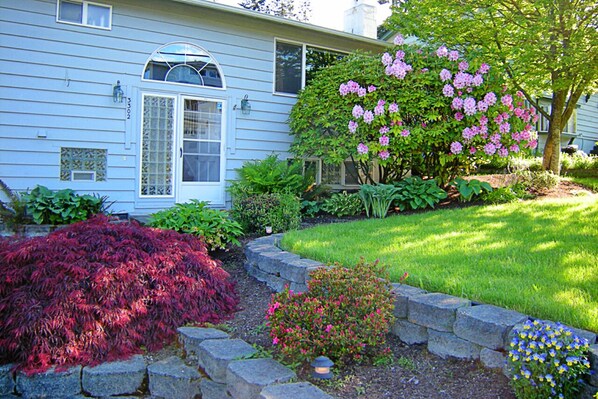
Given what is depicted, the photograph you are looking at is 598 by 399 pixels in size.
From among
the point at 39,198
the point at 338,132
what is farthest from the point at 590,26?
the point at 39,198

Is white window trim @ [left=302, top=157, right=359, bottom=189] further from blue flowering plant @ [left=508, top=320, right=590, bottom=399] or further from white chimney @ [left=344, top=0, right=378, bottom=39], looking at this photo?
blue flowering plant @ [left=508, top=320, right=590, bottom=399]

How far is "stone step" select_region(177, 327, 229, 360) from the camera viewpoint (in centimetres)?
328

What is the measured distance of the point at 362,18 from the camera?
33.5 feet

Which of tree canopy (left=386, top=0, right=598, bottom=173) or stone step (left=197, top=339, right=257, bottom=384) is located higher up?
tree canopy (left=386, top=0, right=598, bottom=173)

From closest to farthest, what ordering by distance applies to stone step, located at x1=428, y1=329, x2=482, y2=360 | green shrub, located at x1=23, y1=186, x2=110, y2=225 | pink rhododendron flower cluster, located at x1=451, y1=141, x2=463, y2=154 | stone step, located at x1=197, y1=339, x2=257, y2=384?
1. stone step, located at x1=428, y1=329, x2=482, y2=360
2. stone step, located at x1=197, y1=339, x2=257, y2=384
3. green shrub, located at x1=23, y1=186, x2=110, y2=225
4. pink rhododendron flower cluster, located at x1=451, y1=141, x2=463, y2=154

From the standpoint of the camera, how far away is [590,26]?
8.45 m

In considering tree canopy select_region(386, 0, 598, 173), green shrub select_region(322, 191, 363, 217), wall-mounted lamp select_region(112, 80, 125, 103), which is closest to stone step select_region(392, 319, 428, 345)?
green shrub select_region(322, 191, 363, 217)

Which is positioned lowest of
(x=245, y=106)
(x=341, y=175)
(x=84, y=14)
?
(x=341, y=175)

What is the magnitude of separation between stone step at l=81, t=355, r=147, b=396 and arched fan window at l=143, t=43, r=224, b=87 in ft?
17.4

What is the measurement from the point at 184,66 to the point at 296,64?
2.17m

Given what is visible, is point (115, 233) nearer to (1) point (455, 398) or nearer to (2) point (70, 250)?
(2) point (70, 250)

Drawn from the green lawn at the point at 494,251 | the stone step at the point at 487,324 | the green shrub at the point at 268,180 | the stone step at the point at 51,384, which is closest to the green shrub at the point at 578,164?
the green lawn at the point at 494,251

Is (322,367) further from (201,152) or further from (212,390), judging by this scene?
(201,152)

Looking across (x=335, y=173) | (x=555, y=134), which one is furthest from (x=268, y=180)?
(x=555, y=134)
